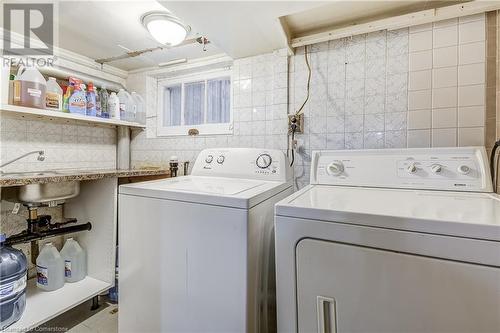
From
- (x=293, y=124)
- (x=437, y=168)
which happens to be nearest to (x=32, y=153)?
(x=293, y=124)

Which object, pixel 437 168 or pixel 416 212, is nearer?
pixel 416 212

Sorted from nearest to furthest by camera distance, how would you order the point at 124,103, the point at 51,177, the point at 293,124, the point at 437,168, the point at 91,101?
the point at 437,168, the point at 51,177, the point at 293,124, the point at 91,101, the point at 124,103

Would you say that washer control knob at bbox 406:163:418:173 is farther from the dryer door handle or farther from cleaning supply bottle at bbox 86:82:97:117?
cleaning supply bottle at bbox 86:82:97:117

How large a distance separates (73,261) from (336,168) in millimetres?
1876

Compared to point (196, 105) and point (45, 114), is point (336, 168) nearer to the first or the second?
point (196, 105)

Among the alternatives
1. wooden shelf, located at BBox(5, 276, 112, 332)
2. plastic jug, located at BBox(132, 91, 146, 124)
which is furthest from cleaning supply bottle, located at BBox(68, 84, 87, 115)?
wooden shelf, located at BBox(5, 276, 112, 332)

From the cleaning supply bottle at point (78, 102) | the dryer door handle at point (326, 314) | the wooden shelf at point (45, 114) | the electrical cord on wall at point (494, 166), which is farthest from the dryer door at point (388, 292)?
the cleaning supply bottle at point (78, 102)

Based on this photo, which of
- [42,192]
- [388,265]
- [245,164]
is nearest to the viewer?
[388,265]

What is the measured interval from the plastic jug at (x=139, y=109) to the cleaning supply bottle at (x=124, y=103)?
77 mm

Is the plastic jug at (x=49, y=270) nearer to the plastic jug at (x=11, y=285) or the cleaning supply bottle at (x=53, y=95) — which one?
the plastic jug at (x=11, y=285)

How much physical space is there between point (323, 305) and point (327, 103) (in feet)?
3.97

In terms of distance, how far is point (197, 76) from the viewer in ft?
7.21

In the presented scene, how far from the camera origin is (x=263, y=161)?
145cm

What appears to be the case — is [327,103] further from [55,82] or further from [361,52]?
[55,82]
